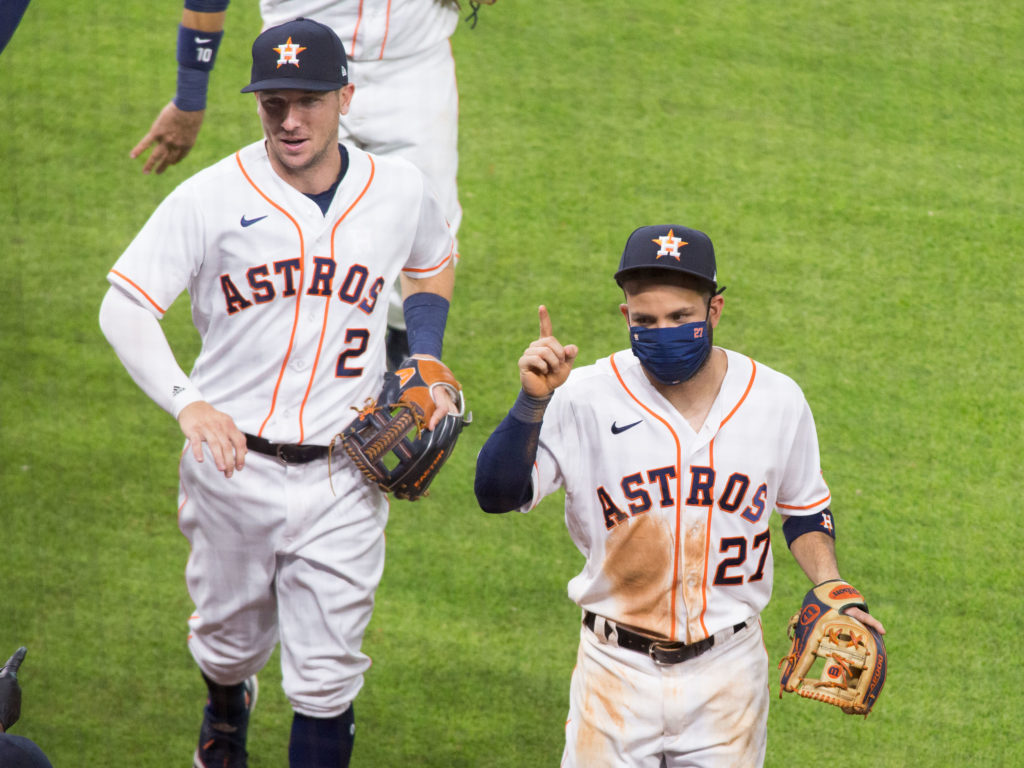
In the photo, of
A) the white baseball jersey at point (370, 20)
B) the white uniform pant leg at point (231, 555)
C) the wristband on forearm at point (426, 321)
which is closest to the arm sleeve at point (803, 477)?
the wristband on forearm at point (426, 321)

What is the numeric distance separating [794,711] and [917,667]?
467 millimetres

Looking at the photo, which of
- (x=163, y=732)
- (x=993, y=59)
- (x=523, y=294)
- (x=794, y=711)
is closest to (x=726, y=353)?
(x=794, y=711)

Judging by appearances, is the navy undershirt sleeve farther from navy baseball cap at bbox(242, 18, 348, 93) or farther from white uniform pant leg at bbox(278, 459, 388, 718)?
navy baseball cap at bbox(242, 18, 348, 93)

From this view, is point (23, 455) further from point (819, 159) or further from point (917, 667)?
point (819, 159)

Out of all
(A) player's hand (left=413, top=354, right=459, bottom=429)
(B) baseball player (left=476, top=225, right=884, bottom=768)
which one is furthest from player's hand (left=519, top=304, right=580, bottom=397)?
(A) player's hand (left=413, top=354, right=459, bottom=429)

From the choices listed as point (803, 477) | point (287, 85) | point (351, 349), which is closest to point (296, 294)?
point (351, 349)

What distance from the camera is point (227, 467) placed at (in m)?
3.06

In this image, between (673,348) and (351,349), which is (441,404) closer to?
(351,349)

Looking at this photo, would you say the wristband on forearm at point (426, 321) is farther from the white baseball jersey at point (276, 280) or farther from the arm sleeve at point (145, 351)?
the arm sleeve at point (145, 351)

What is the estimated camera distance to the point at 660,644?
3008 millimetres

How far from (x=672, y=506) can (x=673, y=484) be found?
49 mm

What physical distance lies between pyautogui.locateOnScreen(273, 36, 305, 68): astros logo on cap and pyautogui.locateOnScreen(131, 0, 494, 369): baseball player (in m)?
1.34

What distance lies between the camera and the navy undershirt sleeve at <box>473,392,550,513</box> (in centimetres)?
284

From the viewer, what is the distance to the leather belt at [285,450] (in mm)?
3434
